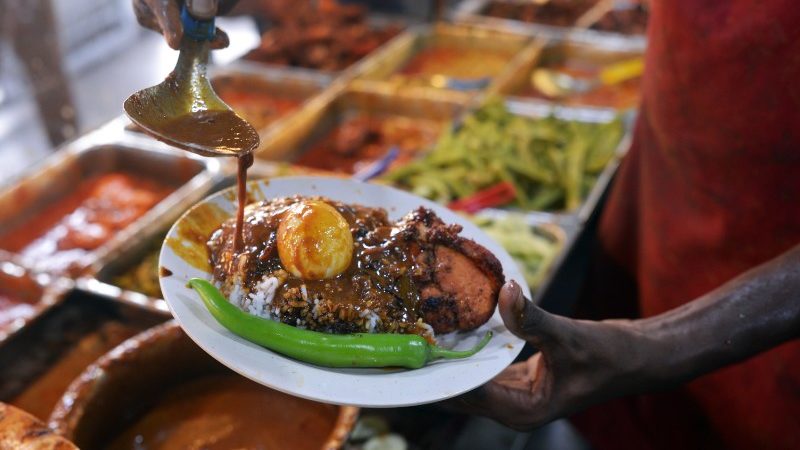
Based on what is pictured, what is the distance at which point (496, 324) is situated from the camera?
6.47ft

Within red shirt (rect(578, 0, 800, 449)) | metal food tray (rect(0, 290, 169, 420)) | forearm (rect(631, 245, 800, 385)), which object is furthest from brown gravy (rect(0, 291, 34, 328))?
red shirt (rect(578, 0, 800, 449))

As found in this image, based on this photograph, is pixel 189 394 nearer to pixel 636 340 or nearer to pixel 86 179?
pixel 636 340

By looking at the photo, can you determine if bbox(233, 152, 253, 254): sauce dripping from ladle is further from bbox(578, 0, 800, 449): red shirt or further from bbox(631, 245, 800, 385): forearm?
bbox(578, 0, 800, 449): red shirt

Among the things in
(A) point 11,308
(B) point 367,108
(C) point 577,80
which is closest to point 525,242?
(B) point 367,108

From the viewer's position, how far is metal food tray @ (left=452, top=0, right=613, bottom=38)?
7.03 m

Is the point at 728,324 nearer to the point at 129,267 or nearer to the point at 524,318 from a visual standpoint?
the point at 524,318

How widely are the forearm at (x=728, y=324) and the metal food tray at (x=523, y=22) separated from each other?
5.15 meters

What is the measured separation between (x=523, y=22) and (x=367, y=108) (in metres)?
2.49

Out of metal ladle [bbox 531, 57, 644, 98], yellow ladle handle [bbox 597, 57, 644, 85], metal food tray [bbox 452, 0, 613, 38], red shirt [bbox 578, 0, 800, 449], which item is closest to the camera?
red shirt [bbox 578, 0, 800, 449]

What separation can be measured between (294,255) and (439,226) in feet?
1.40

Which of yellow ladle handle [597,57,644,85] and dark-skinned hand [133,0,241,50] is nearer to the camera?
dark-skinned hand [133,0,241,50]

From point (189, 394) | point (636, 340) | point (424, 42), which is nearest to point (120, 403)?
point (189, 394)

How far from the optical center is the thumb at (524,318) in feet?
5.55

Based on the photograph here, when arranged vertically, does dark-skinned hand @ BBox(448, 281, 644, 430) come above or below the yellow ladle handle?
above
